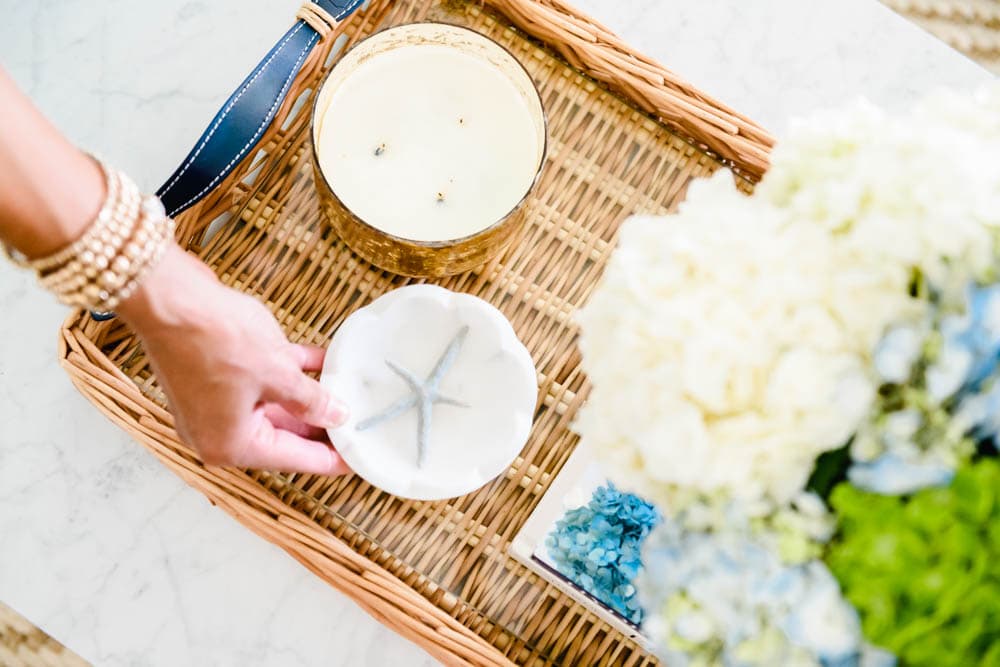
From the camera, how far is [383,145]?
60cm

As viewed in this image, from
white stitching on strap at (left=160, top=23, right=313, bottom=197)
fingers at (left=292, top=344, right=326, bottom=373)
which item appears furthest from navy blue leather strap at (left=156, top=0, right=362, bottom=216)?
fingers at (left=292, top=344, right=326, bottom=373)

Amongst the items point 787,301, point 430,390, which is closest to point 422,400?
point 430,390

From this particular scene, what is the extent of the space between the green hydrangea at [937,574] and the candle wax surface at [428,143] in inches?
13.4

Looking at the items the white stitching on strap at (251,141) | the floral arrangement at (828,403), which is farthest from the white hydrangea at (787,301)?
the white stitching on strap at (251,141)

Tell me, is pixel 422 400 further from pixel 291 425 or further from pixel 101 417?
pixel 101 417

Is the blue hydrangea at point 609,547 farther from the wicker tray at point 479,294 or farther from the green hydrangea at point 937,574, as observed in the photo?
the green hydrangea at point 937,574

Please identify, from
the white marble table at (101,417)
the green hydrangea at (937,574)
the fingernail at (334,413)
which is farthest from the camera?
the white marble table at (101,417)

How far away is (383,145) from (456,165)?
0.17 feet

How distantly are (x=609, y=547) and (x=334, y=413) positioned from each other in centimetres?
20

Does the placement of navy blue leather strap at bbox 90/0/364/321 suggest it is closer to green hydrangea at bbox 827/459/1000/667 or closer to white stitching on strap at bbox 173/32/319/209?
white stitching on strap at bbox 173/32/319/209

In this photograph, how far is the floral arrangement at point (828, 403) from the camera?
31 cm

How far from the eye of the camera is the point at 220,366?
1.54 ft

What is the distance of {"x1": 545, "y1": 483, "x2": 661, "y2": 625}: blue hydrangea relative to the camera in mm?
576

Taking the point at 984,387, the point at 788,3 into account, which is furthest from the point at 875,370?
the point at 788,3
